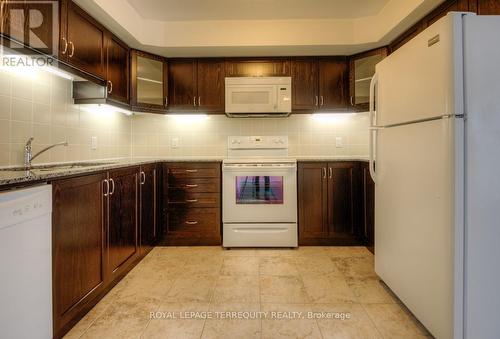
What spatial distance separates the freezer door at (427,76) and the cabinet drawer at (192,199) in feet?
6.12

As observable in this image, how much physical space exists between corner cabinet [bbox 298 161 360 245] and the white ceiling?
150 centimetres

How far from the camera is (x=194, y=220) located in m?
3.14

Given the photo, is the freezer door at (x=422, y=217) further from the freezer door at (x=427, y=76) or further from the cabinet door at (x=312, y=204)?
the cabinet door at (x=312, y=204)

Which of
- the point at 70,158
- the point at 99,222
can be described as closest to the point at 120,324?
the point at 99,222

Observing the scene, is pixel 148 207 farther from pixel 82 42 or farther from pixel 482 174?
pixel 482 174

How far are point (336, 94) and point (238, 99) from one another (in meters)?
1.11

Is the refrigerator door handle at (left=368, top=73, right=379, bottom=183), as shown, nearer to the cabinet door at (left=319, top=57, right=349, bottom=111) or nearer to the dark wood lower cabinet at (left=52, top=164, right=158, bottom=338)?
the cabinet door at (left=319, top=57, right=349, bottom=111)

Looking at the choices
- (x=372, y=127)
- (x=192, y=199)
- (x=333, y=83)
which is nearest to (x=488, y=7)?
(x=372, y=127)

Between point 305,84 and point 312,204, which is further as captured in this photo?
point 305,84

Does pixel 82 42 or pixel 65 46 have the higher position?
pixel 82 42

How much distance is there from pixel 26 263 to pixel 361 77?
10.7ft

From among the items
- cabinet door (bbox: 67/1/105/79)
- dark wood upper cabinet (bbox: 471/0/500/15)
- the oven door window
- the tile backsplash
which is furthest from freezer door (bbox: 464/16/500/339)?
cabinet door (bbox: 67/1/105/79)

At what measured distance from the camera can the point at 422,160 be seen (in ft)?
5.09

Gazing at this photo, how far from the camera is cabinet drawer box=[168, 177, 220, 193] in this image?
3.13 metres
